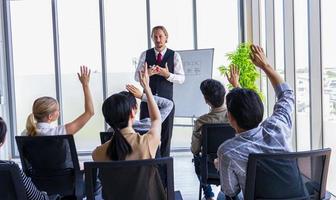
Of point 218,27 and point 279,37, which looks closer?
point 279,37

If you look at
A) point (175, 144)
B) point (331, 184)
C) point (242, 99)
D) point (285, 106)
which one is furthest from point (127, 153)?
point (175, 144)

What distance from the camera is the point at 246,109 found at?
188 cm

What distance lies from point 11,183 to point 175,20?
16.3ft

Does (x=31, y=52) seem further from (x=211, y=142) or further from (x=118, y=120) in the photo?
(x=118, y=120)

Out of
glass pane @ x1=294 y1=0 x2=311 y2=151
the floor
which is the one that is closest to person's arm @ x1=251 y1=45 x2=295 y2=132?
glass pane @ x1=294 y1=0 x2=311 y2=151

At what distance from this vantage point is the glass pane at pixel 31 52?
21.2 ft

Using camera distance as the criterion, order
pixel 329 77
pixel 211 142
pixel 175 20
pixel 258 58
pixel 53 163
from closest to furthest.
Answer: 1. pixel 258 58
2. pixel 53 163
3. pixel 211 142
4. pixel 329 77
5. pixel 175 20

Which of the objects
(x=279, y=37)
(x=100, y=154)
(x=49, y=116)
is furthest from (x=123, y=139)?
(x=279, y=37)

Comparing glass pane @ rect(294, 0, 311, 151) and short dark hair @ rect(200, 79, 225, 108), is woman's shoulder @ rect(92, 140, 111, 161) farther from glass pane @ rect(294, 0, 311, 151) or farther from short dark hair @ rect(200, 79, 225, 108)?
glass pane @ rect(294, 0, 311, 151)

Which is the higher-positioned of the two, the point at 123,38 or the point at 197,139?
the point at 123,38

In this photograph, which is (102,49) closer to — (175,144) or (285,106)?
(175,144)

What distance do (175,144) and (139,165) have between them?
16.2 feet

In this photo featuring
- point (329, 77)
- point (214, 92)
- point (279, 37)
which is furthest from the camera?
point (279, 37)

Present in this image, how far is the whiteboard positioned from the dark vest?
4.92 ft
